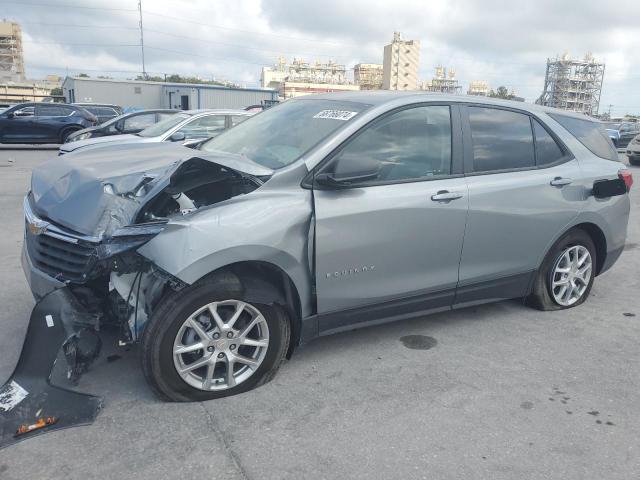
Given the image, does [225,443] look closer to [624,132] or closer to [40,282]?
[40,282]

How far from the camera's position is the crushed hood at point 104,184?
3.04 metres

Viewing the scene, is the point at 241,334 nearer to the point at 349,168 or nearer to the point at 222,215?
the point at 222,215

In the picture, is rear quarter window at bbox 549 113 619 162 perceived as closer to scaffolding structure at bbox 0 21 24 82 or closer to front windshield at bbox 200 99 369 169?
front windshield at bbox 200 99 369 169

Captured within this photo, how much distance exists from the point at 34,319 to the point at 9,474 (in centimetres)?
86

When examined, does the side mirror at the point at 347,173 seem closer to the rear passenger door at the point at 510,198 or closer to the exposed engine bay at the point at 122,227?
the exposed engine bay at the point at 122,227

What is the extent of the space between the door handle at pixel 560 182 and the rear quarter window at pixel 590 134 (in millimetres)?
498

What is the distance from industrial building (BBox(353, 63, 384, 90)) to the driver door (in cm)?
7221

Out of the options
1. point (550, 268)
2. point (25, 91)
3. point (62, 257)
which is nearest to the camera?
point (62, 257)

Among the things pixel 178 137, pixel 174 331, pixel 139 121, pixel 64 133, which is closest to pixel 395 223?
pixel 174 331

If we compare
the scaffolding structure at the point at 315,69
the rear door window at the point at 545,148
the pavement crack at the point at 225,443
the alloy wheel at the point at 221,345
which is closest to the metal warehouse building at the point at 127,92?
the rear door window at the point at 545,148

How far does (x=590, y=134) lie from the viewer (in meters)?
4.63

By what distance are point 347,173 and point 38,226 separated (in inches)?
74.0

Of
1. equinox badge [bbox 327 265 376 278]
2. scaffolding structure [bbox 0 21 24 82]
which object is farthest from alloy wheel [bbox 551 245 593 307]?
scaffolding structure [bbox 0 21 24 82]

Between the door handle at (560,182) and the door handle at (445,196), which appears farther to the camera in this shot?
the door handle at (560,182)
